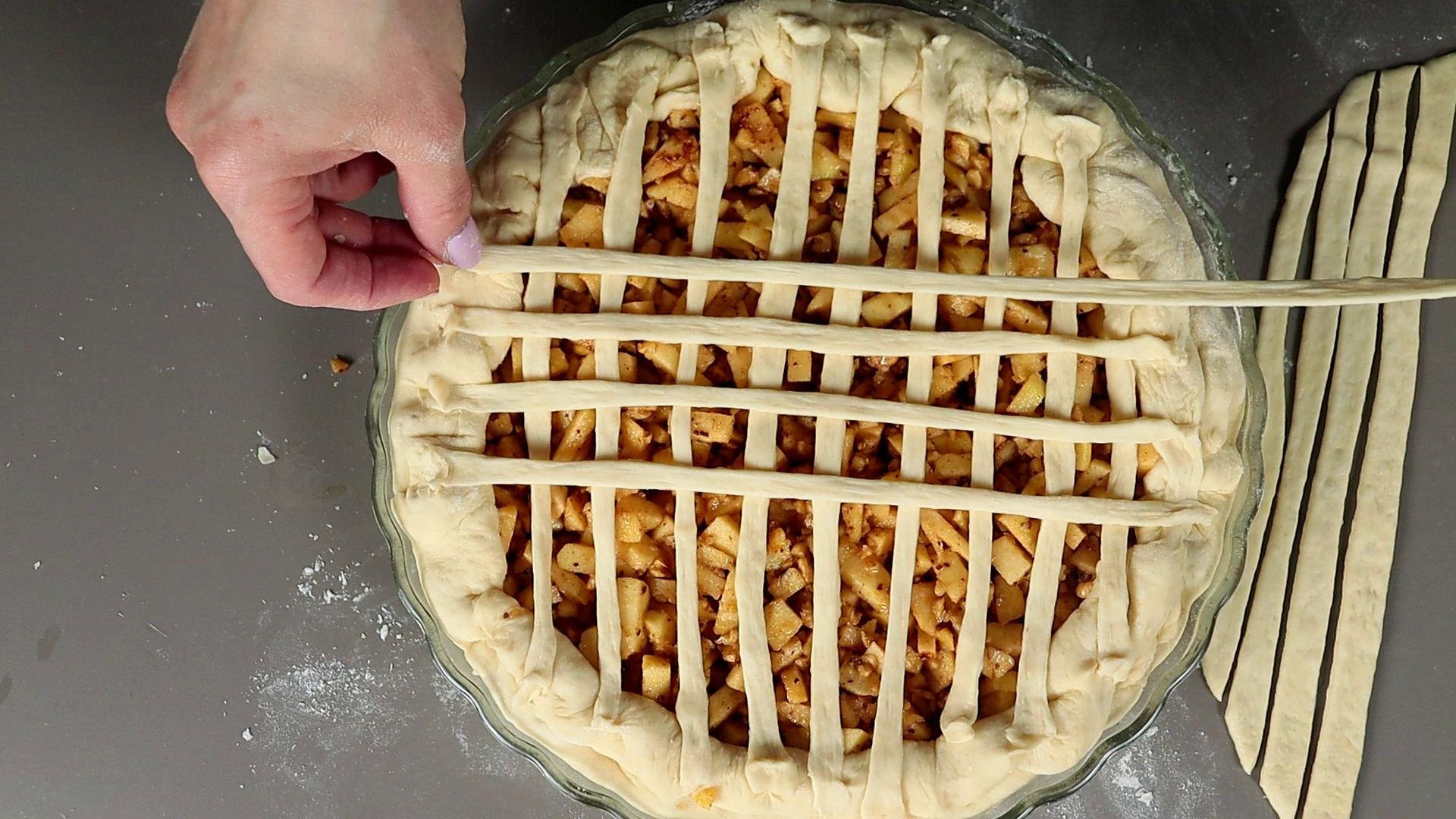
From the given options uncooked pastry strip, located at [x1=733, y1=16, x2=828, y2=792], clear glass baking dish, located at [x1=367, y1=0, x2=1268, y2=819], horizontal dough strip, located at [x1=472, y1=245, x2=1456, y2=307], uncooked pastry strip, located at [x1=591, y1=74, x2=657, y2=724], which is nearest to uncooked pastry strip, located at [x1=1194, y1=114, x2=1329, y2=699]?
clear glass baking dish, located at [x1=367, y1=0, x2=1268, y2=819]

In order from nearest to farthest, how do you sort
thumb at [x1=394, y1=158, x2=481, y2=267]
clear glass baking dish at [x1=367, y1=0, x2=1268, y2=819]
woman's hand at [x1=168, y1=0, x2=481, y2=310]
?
woman's hand at [x1=168, y1=0, x2=481, y2=310], thumb at [x1=394, y1=158, x2=481, y2=267], clear glass baking dish at [x1=367, y1=0, x2=1268, y2=819]

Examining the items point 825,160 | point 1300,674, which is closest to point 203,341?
point 825,160

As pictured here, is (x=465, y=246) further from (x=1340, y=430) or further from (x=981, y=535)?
(x=1340, y=430)

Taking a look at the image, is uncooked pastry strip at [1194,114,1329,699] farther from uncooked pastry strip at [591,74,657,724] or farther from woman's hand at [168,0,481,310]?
woman's hand at [168,0,481,310]

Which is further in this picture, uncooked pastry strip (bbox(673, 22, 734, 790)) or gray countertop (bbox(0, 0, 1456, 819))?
gray countertop (bbox(0, 0, 1456, 819))

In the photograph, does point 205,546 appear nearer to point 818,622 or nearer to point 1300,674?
point 818,622
